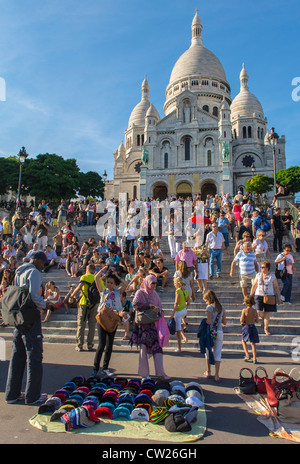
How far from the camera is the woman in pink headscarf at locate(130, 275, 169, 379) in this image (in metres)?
5.06

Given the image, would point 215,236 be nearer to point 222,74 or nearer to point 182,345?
point 182,345

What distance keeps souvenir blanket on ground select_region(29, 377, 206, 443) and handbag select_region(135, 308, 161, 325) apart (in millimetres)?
876

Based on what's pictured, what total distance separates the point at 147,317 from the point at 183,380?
1102mm

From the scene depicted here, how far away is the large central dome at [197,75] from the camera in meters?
58.3

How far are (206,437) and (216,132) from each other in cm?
4688

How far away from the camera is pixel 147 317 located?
201 inches

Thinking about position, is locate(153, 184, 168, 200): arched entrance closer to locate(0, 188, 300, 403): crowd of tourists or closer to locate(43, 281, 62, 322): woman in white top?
locate(0, 188, 300, 403): crowd of tourists

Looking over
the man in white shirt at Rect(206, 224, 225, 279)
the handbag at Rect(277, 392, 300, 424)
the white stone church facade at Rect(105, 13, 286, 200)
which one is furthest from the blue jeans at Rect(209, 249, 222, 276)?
the white stone church facade at Rect(105, 13, 286, 200)

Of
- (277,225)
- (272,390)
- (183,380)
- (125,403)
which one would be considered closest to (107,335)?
(183,380)

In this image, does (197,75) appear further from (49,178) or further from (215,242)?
(215,242)

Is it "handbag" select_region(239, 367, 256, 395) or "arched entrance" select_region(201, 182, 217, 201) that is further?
"arched entrance" select_region(201, 182, 217, 201)

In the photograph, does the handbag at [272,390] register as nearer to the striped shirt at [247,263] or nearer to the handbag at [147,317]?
the handbag at [147,317]

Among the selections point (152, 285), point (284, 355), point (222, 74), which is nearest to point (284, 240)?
point (284, 355)
